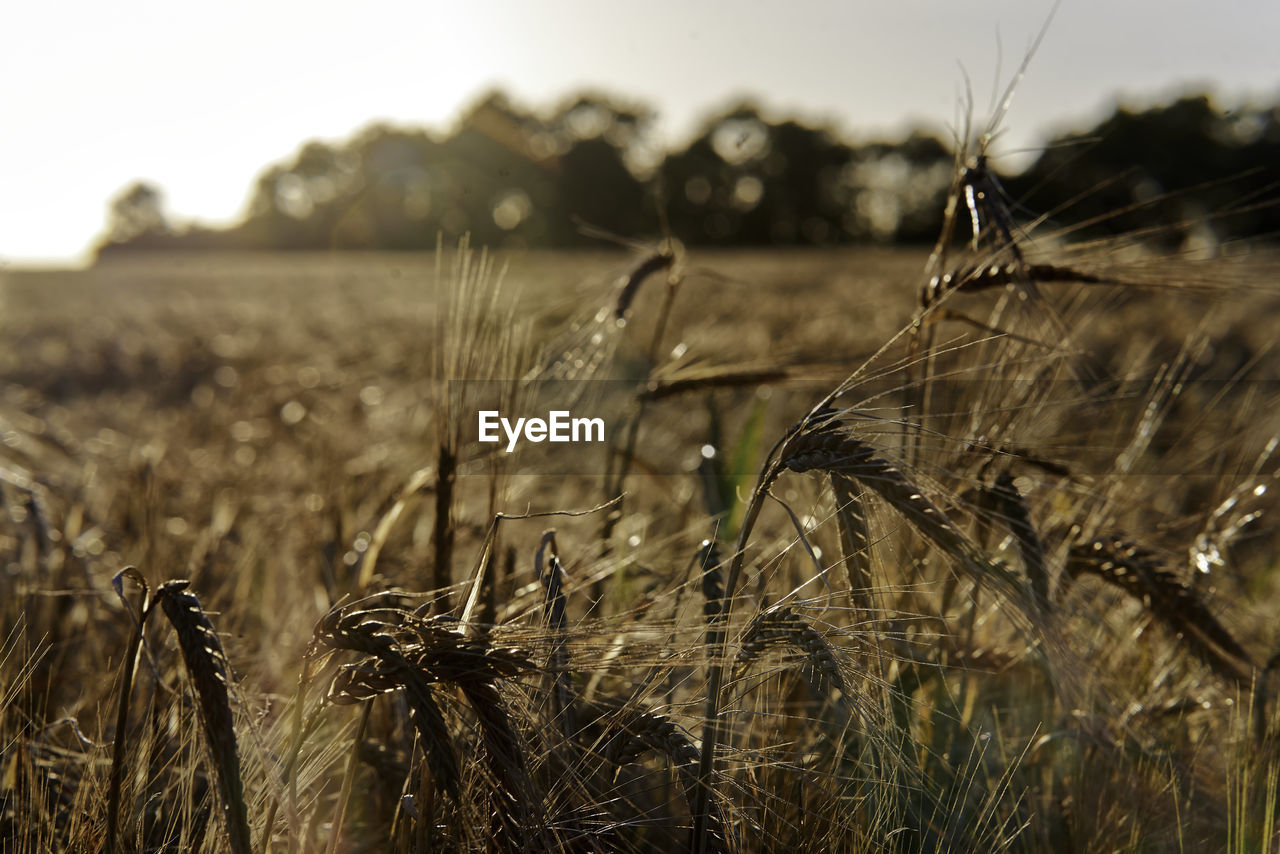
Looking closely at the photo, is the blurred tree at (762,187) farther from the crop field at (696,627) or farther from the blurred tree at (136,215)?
the crop field at (696,627)

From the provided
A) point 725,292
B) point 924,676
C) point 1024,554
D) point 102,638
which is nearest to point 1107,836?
point 924,676

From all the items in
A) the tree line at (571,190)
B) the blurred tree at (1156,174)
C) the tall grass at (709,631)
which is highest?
the tree line at (571,190)

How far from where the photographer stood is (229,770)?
0.99 meters

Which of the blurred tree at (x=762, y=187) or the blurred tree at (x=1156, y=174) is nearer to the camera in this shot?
the blurred tree at (x=1156, y=174)

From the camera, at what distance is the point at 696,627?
976 millimetres

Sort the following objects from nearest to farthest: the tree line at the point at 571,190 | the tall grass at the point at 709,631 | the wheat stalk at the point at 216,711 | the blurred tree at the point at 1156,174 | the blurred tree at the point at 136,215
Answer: the wheat stalk at the point at 216,711
the tall grass at the point at 709,631
the blurred tree at the point at 1156,174
the tree line at the point at 571,190
the blurred tree at the point at 136,215

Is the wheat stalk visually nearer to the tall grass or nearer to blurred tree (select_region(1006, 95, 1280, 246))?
the tall grass

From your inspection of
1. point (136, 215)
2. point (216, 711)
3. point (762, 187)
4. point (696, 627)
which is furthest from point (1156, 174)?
point (136, 215)

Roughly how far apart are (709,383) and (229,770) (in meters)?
1.19

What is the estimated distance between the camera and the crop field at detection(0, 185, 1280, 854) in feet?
3.61

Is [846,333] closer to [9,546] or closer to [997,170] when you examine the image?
[997,170]

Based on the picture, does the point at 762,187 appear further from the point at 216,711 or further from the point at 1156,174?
the point at 216,711

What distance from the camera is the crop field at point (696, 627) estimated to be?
1.10 metres

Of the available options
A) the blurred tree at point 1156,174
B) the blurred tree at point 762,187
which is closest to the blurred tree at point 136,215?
the blurred tree at point 762,187
